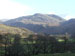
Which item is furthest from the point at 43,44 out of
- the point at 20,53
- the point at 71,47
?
the point at 20,53

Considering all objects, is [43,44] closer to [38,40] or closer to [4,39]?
[38,40]

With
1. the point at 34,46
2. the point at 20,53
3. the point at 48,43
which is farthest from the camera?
the point at 48,43

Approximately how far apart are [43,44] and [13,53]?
86.6ft

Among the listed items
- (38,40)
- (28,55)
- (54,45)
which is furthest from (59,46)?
(28,55)

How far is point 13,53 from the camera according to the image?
4154 inches

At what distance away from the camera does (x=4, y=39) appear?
13538 centimetres

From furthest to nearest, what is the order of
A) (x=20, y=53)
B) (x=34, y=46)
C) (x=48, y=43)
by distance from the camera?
(x=48, y=43) → (x=34, y=46) → (x=20, y=53)

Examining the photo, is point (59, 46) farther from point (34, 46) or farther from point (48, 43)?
point (34, 46)

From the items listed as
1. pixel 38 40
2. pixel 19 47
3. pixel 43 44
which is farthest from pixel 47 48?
pixel 19 47

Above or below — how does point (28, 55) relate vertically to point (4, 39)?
below

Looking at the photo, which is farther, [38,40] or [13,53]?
[38,40]

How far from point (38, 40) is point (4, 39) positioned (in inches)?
901

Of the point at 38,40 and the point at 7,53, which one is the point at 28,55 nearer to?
the point at 7,53

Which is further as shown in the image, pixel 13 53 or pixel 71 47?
pixel 71 47
